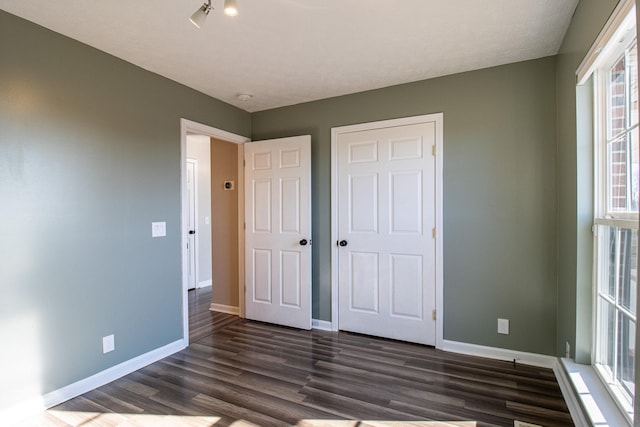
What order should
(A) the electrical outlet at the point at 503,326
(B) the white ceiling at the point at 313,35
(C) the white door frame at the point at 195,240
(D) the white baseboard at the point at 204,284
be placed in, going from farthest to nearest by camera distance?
(D) the white baseboard at the point at 204,284, (C) the white door frame at the point at 195,240, (A) the electrical outlet at the point at 503,326, (B) the white ceiling at the point at 313,35

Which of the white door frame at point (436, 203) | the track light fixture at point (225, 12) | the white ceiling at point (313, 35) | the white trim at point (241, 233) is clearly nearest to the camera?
the track light fixture at point (225, 12)

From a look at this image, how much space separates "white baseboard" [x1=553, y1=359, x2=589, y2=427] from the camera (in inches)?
71.9

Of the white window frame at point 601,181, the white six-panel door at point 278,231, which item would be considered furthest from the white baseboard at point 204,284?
the white window frame at point 601,181

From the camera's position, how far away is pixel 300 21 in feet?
7.05

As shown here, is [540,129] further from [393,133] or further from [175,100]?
[175,100]

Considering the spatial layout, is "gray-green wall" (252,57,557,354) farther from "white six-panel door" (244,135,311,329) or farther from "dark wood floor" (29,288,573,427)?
"white six-panel door" (244,135,311,329)

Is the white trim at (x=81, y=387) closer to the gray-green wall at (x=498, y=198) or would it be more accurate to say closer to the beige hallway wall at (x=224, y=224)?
the beige hallway wall at (x=224, y=224)

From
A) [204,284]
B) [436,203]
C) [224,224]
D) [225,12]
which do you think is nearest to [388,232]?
[436,203]

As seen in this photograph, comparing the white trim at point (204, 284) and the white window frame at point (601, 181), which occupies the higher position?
the white window frame at point (601, 181)

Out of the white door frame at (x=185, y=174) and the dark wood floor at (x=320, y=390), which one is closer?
the dark wood floor at (x=320, y=390)

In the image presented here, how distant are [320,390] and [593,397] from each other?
5.24 ft

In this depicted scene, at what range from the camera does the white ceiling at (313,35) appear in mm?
1997

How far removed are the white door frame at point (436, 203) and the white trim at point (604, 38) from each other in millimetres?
1172

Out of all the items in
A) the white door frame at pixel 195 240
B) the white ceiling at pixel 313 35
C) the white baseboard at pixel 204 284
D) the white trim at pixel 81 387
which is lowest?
the white baseboard at pixel 204 284
